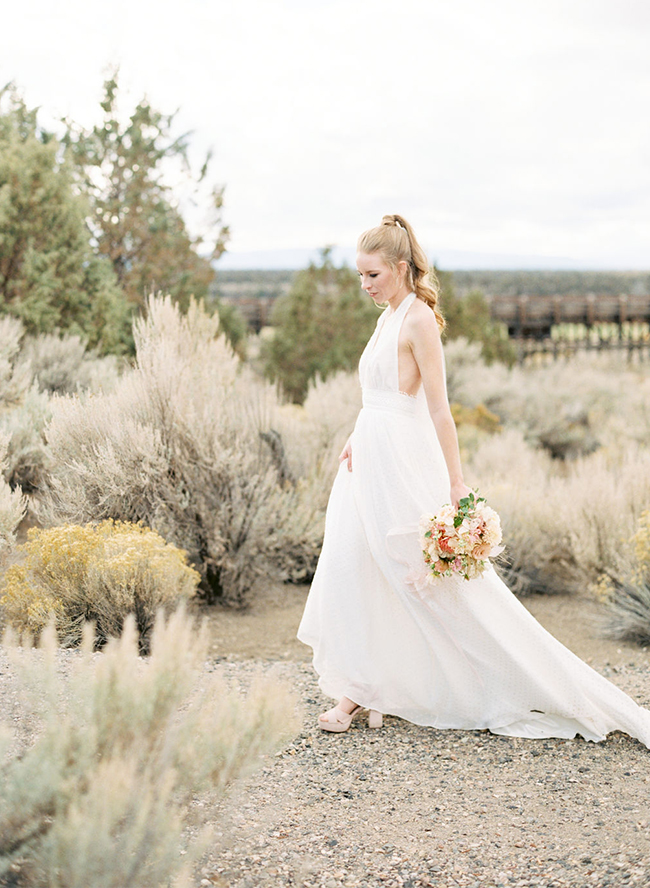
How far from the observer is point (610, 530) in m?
7.00

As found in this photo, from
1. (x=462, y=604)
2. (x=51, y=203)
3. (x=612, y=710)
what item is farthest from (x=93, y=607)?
(x=51, y=203)

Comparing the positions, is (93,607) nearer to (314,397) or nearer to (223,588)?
(223,588)

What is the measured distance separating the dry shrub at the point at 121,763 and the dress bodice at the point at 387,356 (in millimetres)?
1747

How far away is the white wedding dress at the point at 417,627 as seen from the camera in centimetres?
377

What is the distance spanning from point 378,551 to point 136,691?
1.77 metres

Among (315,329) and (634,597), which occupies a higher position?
(315,329)

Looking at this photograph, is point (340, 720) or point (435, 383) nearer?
point (435, 383)

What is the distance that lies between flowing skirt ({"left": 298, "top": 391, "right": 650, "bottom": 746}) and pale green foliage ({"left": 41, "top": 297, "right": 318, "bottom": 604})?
7.22ft

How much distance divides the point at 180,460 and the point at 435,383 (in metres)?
2.70

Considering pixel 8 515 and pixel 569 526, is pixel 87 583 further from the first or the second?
pixel 569 526

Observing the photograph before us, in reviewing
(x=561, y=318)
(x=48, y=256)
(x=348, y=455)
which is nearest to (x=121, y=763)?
(x=348, y=455)

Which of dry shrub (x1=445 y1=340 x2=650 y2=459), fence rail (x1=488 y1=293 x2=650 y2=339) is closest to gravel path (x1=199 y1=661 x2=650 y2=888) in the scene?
dry shrub (x1=445 y1=340 x2=650 y2=459)

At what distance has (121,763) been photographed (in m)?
2.02

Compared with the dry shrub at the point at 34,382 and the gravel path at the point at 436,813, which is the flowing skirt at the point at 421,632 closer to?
the gravel path at the point at 436,813
